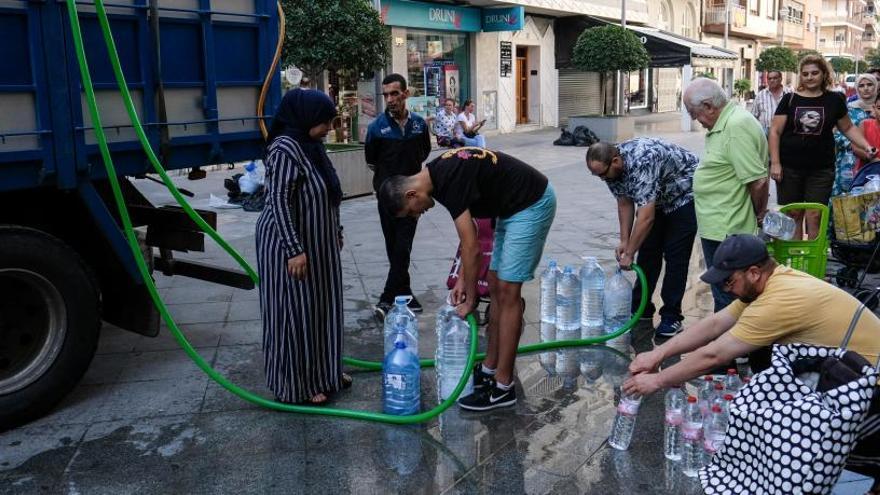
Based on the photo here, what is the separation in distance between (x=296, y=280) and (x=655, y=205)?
8.44ft

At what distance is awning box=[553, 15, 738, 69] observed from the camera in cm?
2428

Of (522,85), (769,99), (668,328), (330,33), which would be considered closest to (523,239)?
(668,328)

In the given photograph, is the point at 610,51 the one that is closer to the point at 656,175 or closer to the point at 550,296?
the point at 550,296

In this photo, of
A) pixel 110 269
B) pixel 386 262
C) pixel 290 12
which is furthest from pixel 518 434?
pixel 290 12

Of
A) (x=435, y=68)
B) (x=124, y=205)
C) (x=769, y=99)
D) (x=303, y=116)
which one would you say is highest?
(x=435, y=68)

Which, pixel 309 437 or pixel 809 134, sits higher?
pixel 809 134

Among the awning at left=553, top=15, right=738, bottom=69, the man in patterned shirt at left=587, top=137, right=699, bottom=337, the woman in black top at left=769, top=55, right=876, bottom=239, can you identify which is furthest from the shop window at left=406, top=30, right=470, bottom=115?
the man in patterned shirt at left=587, top=137, right=699, bottom=337

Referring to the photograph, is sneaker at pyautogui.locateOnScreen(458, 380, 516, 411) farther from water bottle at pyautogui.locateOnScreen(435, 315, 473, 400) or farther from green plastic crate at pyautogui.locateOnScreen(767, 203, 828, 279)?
green plastic crate at pyautogui.locateOnScreen(767, 203, 828, 279)

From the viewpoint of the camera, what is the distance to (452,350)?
468cm

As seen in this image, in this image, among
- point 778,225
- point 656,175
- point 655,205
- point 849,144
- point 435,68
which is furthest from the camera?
point 435,68

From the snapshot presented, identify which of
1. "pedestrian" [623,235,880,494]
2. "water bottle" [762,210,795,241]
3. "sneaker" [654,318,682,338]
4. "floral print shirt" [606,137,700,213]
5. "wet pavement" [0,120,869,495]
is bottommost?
"wet pavement" [0,120,869,495]

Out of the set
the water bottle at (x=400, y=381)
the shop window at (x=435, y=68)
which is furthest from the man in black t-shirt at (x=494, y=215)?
the shop window at (x=435, y=68)

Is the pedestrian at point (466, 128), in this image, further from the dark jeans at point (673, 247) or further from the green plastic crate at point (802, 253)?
the green plastic crate at point (802, 253)

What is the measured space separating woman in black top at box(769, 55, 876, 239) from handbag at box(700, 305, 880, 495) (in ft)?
12.0
